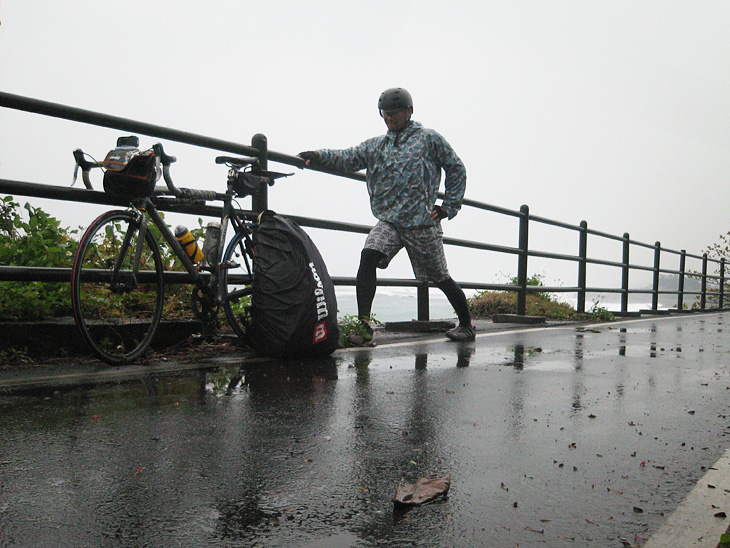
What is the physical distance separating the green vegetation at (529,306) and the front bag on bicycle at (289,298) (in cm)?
618

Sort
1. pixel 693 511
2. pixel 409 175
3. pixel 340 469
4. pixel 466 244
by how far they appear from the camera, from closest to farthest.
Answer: pixel 693 511 → pixel 340 469 → pixel 409 175 → pixel 466 244

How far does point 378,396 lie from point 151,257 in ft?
5.56

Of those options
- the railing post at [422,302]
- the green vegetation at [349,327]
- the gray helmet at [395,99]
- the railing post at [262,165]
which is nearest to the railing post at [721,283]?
the railing post at [422,302]

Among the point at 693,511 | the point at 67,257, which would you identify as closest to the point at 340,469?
the point at 693,511

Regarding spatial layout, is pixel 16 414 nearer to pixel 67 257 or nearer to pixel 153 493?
pixel 153 493

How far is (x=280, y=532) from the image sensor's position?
1.32 m

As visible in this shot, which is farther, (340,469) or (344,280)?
(344,280)

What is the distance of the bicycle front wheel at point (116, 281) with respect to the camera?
3057mm

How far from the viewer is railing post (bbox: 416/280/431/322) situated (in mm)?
5848

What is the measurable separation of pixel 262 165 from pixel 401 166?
105cm

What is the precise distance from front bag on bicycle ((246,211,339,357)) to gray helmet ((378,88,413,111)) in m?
1.50

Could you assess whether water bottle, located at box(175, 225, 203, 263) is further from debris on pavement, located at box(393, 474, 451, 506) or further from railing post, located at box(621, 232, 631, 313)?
railing post, located at box(621, 232, 631, 313)

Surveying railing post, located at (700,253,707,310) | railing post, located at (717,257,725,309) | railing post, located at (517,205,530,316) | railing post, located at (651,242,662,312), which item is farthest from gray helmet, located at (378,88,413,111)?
railing post, located at (717,257,725,309)

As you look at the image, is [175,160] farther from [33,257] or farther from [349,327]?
[349,327]
